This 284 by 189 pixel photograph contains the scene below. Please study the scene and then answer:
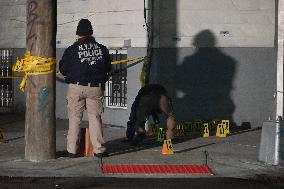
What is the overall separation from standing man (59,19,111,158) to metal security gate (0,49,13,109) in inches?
294

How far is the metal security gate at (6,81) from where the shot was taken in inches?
680

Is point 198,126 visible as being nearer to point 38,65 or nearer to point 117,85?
point 117,85

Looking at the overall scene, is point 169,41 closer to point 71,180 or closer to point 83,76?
point 83,76

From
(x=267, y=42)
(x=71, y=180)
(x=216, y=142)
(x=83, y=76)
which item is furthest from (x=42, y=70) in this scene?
(x=267, y=42)

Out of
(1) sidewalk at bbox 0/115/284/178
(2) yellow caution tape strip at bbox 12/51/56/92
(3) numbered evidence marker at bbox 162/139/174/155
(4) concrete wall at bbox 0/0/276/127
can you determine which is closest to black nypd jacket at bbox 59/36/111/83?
(2) yellow caution tape strip at bbox 12/51/56/92

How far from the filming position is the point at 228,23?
14.4 m

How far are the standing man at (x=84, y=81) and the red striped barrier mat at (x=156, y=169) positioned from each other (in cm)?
77

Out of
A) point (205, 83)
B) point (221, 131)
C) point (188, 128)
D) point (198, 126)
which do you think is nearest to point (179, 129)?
point (188, 128)

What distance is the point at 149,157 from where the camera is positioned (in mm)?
10438

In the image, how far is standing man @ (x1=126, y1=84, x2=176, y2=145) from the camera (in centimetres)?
1186

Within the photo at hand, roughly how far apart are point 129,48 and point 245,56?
2573 mm

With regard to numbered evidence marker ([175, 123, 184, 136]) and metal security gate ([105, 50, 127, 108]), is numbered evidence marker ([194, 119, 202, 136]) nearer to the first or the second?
numbered evidence marker ([175, 123, 184, 136])

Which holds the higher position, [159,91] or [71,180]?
[159,91]

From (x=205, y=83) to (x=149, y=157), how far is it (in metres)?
4.29
